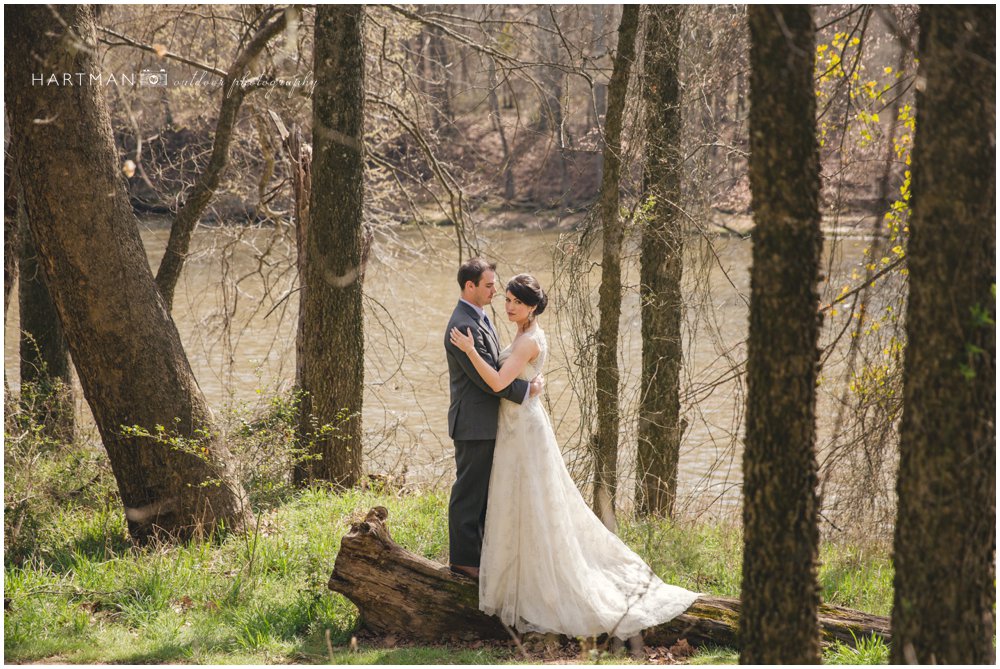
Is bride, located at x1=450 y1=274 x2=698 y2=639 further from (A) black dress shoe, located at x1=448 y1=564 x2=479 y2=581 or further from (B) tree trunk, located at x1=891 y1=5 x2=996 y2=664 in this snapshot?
(B) tree trunk, located at x1=891 y1=5 x2=996 y2=664

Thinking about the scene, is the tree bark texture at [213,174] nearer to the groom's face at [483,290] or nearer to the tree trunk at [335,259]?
the tree trunk at [335,259]

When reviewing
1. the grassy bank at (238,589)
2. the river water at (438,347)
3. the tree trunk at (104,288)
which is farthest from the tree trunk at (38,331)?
the tree trunk at (104,288)

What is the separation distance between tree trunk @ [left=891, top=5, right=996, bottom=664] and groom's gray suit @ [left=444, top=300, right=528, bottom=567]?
2.42 m

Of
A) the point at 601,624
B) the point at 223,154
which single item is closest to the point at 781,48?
the point at 601,624

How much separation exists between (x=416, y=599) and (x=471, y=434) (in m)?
0.94

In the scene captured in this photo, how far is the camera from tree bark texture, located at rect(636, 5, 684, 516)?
778 centimetres

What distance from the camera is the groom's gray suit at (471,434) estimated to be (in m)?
5.16

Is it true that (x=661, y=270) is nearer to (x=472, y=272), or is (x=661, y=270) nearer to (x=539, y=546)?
(x=472, y=272)

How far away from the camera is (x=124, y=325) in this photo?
5.93 m

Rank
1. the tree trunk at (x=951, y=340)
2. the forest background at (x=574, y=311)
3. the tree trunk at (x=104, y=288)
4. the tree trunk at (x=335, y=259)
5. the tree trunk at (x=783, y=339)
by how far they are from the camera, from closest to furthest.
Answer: the tree trunk at (x=951, y=340)
the tree trunk at (x=783, y=339)
the tree trunk at (x=104, y=288)
the forest background at (x=574, y=311)
the tree trunk at (x=335, y=259)

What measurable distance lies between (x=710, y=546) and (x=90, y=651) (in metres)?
4.04

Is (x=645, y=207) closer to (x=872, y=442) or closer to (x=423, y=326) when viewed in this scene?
(x=872, y=442)

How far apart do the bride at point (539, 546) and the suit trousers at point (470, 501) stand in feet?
0.29

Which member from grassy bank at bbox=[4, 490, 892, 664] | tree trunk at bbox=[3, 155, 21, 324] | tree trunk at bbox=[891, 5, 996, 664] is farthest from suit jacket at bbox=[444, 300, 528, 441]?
tree trunk at bbox=[3, 155, 21, 324]
